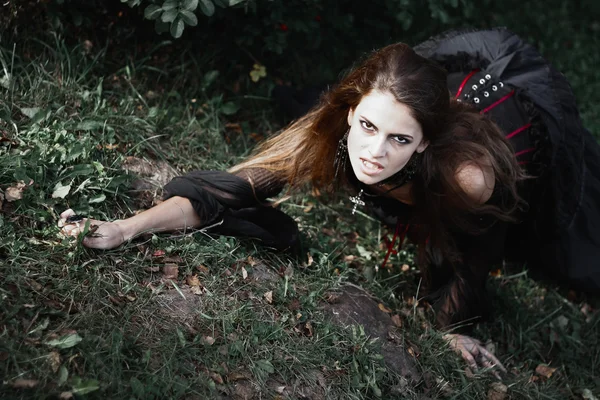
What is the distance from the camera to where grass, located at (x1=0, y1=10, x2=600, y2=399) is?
7.82ft

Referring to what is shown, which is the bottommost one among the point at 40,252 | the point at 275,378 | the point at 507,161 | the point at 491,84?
the point at 275,378

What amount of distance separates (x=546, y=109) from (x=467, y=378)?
146 cm

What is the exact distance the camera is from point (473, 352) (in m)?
3.28

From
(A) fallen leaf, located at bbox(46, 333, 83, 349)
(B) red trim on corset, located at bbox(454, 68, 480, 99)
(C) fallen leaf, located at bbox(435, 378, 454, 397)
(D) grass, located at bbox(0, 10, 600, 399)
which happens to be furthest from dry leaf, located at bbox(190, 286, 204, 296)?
(B) red trim on corset, located at bbox(454, 68, 480, 99)

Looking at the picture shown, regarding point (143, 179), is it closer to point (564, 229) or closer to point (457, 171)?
point (457, 171)

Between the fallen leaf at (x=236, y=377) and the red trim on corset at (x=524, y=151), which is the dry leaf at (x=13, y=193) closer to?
the fallen leaf at (x=236, y=377)

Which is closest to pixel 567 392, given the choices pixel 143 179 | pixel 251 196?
pixel 251 196

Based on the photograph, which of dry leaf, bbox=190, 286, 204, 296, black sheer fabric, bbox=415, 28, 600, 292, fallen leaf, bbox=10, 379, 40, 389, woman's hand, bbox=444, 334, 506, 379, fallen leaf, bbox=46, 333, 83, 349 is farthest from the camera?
black sheer fabric, bbox=415, 28, 600, 292

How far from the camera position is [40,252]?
259 cm

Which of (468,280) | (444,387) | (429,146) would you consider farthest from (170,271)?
(468,280)

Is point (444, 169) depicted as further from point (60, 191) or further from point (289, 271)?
point (60, 191)

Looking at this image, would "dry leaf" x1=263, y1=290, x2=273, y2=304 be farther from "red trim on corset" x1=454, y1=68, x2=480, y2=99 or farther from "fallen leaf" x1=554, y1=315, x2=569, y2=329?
"fallen leaf" x1=554, y1=315, x2=569, y2=329

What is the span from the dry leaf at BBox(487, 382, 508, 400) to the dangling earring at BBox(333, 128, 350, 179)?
132cm

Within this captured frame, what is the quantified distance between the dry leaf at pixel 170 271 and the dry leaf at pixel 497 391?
165 cm
